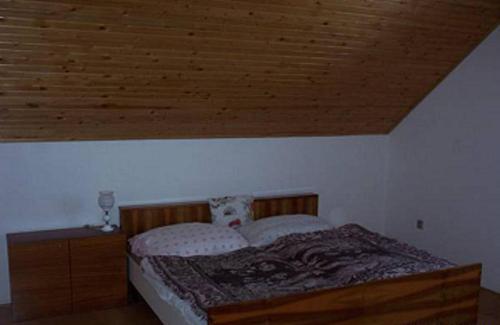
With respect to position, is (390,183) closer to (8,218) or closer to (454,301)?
(454,301)

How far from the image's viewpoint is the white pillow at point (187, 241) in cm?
354

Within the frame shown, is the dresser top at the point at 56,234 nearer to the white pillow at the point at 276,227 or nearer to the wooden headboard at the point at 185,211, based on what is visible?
the wooden headboard at the point at 185,211

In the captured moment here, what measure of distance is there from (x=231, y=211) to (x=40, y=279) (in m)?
1.58

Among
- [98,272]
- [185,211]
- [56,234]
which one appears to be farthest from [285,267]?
[56,234]

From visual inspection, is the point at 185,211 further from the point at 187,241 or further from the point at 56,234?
the point at 56,234

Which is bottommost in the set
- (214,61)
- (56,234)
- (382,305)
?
(382,305)

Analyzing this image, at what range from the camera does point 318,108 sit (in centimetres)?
437

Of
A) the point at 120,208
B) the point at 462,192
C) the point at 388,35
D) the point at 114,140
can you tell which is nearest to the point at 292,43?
the point at 388,35

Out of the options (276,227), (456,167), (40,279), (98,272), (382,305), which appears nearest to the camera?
(382,305)

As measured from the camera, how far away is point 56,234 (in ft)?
11.8

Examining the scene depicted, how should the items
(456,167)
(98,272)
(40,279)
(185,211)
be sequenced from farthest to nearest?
(456,167) → (185,211) → (98,272) → (40,279)

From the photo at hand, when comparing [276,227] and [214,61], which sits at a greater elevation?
[214,61]

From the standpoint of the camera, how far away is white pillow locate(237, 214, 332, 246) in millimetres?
3900

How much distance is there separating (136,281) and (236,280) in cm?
94
